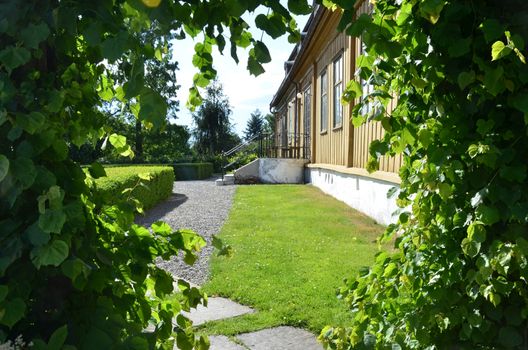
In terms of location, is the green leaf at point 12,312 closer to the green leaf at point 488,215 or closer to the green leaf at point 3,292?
the green leaf at point 3,292

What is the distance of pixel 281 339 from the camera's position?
3537 millimetres

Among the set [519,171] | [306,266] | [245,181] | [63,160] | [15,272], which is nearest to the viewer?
[15,272]

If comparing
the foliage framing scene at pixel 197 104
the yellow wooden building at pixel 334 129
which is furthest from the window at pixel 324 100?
the foliage framing scene at pixel 197 104

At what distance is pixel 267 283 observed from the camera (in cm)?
494

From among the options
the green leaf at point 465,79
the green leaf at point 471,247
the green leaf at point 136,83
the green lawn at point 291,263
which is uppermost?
the green leaf at point 465,79

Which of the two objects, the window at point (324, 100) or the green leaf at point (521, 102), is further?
the window at point (324, 100)

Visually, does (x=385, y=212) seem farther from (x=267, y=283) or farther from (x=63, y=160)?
(x=63, y=160)

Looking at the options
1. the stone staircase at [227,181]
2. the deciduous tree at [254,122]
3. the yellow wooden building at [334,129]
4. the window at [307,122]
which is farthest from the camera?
the deciduous tree at [254,122]

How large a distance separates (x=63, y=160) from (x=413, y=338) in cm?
173

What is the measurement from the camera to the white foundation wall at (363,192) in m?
8.01

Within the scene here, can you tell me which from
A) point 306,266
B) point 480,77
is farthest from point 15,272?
point 306,266

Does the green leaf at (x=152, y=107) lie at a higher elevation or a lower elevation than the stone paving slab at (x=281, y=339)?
higher

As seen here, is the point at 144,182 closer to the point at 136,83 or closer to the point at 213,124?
the point at 136,83

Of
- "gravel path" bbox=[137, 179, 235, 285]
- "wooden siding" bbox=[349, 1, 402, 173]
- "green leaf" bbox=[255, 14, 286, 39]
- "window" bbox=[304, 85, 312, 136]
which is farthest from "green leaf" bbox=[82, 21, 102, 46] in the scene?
"window" bbox=[304, 85, 312, 136]
